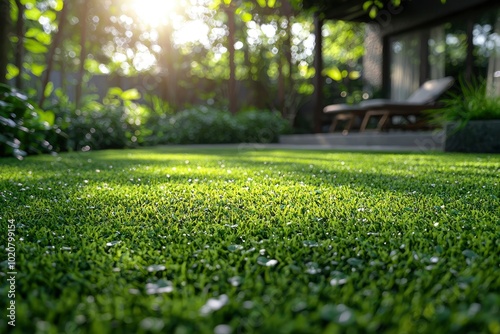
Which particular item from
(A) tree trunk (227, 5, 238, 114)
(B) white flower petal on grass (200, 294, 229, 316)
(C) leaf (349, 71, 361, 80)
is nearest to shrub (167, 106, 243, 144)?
(A) tree trunk (227, 5, 238, 114)

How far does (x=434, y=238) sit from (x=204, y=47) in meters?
16.0

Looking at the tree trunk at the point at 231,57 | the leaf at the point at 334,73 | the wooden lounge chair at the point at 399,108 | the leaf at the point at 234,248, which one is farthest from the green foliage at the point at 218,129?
the leaf at the point at 234,248

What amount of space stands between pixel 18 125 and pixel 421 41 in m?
9.26

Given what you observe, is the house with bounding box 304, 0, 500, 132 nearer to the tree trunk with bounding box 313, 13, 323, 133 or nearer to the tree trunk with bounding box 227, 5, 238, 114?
the tree trunk with bounding box 313, 13, 323, 133

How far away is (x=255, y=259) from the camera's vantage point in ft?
3.91

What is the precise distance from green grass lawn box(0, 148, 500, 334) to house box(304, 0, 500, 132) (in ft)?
25.4

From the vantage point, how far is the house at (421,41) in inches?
357

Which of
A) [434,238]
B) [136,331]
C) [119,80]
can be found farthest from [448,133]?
[119,80]

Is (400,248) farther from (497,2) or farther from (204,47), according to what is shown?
(204,47)

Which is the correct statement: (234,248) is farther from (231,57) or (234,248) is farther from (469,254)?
(231,57)

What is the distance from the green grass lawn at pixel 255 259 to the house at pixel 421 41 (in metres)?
7.75

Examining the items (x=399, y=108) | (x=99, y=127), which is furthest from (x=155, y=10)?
(x=399, y=108)

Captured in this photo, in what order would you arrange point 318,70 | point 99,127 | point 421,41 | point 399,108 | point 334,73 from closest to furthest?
point 99,127 → point 399,108 → point 318,70 → point 421,41 → point 334,73

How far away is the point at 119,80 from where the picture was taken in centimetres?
1541
